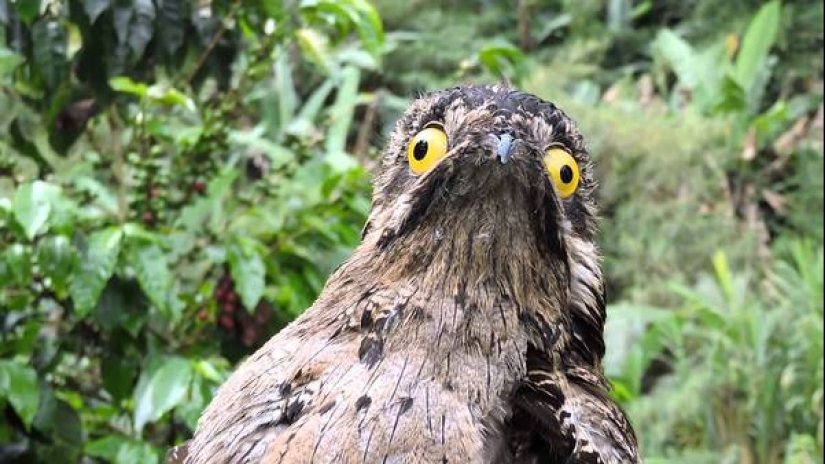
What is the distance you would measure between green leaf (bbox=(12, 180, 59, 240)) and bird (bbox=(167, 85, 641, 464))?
93 cm

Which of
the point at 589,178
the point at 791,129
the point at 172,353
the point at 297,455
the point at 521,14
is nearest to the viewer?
the point at 297,455

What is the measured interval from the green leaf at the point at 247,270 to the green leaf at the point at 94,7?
881 millimetres

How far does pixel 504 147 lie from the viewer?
189 centimetres

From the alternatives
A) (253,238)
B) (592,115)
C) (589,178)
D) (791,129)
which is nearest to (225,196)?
(253,238)

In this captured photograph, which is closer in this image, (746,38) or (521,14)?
(746,38)

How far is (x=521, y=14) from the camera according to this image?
13.2 m

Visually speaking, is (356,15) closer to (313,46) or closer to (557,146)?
(313,46)

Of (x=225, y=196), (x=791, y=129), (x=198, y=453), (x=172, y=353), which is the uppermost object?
(x=791, y=129)

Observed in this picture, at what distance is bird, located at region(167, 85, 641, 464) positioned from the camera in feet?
6.07

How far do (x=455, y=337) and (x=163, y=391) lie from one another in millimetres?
1447

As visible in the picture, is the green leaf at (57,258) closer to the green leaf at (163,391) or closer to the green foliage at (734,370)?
the green leaf at (163,391)

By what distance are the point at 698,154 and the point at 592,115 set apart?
1.18 meters

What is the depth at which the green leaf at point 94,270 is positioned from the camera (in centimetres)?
300

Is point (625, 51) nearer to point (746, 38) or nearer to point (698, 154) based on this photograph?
point (746, 38)
